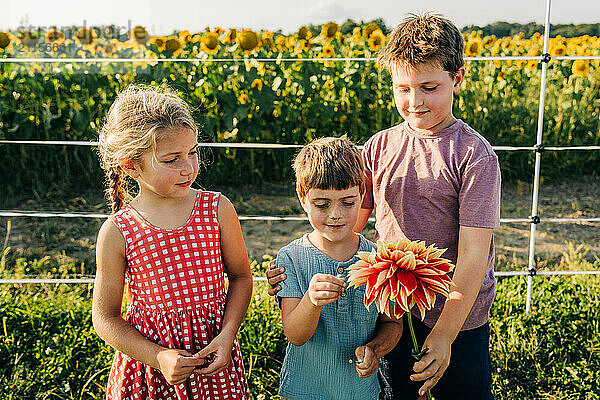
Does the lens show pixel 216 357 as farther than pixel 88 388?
A: No

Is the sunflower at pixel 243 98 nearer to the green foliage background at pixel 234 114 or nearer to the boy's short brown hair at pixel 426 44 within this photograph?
the green foliage background at pixel 234 114

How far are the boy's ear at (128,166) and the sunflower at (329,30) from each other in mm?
4130

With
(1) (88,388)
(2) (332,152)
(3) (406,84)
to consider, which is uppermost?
(3) (406,84)

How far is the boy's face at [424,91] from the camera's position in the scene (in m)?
1.65

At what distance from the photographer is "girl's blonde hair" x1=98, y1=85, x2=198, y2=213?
1.68 meters

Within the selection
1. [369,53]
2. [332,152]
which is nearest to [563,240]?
[369,53]

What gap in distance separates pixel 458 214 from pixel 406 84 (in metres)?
0.37

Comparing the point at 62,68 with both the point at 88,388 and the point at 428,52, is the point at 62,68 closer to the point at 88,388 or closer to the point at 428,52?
the point at 88,388

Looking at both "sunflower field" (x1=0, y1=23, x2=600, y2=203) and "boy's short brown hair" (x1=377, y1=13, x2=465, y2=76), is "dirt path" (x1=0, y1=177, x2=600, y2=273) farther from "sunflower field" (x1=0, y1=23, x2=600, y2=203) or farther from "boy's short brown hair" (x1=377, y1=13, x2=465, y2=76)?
"boy's short brown hair" (x1=377, y1=13, x2=465, y2=76)

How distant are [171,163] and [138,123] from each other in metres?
0.13

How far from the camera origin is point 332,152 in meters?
1.63

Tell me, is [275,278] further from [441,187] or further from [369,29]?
[369,29]

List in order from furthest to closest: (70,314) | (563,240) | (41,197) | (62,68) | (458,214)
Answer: (62,68) → (41,197) → (563,240) → (70,314) → (458,214)

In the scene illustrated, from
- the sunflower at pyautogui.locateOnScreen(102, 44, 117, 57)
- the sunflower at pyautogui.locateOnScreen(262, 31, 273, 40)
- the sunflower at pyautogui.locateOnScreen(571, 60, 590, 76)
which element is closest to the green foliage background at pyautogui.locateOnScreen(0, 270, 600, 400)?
the sunflower at pyautogui.locateOnScreen(262, 31, 273, 40)
